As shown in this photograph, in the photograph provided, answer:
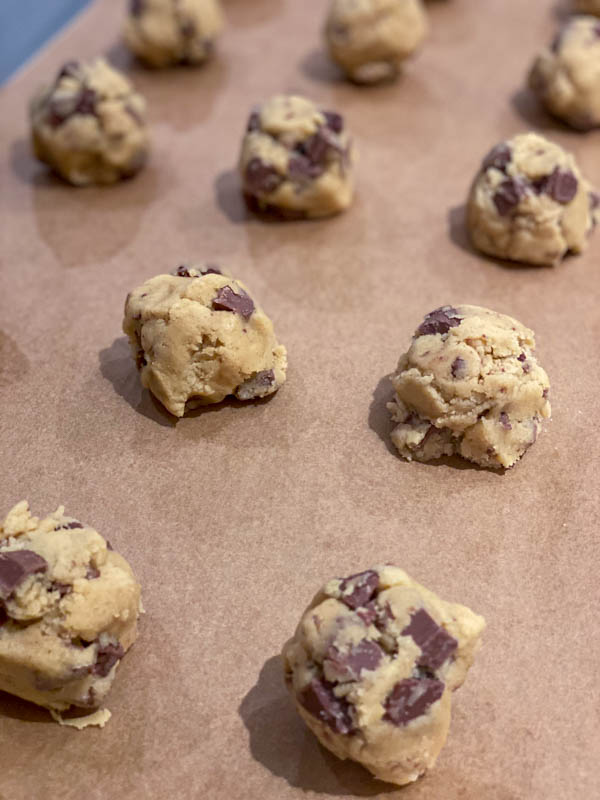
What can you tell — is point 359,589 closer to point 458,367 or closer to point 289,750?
point 289,750

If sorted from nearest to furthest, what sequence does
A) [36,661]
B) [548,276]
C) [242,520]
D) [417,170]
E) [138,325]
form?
[36,661], [242,520], [138,325], [548,276], [417,170]

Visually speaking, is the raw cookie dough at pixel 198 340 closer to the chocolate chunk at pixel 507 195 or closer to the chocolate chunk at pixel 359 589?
the chocolate chunk at pixel 359 589

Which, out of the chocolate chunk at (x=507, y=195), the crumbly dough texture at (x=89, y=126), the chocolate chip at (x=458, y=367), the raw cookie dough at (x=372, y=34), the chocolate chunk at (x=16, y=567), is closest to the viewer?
the chocolate chunk at (x=16, y=567)

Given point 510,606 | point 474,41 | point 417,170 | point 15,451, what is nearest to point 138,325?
point 15,451

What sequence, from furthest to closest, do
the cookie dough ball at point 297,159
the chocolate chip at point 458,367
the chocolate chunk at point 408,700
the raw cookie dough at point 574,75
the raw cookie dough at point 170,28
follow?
1. the raw cookie dough at point 170,28
2. the raw cookie dough at point 574,75
3. the cookie dough ball at point 297,159
4. the chocolate chip at point 458,367
5. the chocolate chunk at point 408,700

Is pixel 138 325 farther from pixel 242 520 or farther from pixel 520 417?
pixel 520 417

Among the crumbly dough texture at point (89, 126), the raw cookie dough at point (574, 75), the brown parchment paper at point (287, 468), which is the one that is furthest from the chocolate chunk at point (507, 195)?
the crumbly dough texture at point (89, 126)
